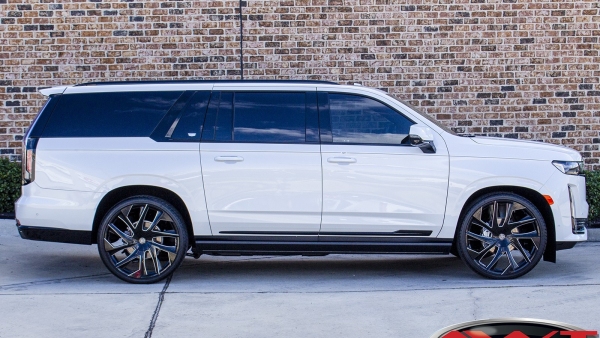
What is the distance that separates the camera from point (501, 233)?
7.54 m

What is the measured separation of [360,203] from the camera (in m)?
7.43

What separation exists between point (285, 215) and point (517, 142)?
2.22m

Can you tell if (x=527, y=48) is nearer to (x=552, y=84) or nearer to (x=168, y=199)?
(x=552, y=84)

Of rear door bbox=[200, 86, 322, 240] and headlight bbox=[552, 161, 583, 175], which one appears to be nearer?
rear door bbox=[200, 86, 322, 240]

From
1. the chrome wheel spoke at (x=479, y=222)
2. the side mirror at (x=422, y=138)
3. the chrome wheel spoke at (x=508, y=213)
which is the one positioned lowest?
the chrome wheel spoke at (x=479, y=222)

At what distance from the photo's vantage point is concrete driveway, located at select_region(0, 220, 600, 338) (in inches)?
236

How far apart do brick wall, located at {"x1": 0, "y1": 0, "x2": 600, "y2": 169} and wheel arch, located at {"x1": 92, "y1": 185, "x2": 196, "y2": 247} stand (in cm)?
420

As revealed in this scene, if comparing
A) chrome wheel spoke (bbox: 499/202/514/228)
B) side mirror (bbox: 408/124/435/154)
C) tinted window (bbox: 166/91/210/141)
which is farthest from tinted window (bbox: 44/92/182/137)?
chrome wheel spoke (bbox: 499/202/514/228)

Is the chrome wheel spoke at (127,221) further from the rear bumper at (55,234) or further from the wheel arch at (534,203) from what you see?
the wheel arch at (534,203)

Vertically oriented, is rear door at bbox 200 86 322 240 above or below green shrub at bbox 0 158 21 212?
above

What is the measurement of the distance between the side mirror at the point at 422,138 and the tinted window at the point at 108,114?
210 cm

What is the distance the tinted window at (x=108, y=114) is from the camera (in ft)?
24.8

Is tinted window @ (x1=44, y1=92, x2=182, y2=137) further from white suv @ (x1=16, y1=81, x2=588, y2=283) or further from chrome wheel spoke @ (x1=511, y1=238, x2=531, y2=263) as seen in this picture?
chrome wheel spoke @ (x1=511, y1=238, x2=531, y2=263)

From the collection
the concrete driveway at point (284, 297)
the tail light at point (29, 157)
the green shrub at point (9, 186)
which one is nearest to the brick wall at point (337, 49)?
the green shrub at point (9, 186)
